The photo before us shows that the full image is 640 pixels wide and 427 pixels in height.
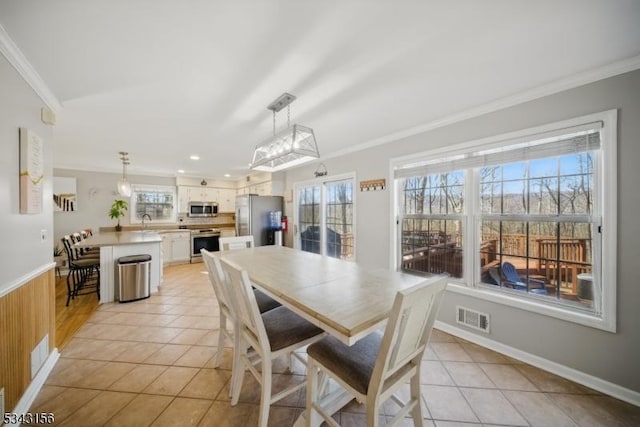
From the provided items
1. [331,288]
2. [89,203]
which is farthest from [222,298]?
[89,203]

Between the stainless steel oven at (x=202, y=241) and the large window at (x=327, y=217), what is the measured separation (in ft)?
8.87


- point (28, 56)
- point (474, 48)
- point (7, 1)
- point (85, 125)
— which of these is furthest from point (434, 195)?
point (85, 125)

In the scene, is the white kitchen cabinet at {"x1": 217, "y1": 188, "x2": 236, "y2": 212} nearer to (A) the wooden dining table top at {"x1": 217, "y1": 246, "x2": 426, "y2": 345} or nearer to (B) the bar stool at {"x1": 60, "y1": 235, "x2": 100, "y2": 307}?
(B) the bar stool at {"x1": 60, "y1": 235, "x2": 100, "y2": 307}

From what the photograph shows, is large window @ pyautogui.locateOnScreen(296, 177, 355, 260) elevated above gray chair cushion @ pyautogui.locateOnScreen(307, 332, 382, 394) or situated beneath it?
elevated above

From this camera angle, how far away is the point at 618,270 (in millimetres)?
1632

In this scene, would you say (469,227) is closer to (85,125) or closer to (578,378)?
(578,378)

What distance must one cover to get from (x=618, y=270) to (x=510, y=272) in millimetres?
676

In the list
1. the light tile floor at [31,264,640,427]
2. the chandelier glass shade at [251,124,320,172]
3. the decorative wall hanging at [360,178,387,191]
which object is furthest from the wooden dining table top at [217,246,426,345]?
the decorative wall hanging at [360,178,387,191]

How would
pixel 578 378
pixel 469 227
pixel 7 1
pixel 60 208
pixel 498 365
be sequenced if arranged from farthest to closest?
pixel 60 208, pixel 469 227, pixel 498 365, pixel 578 378, pixel 7 1

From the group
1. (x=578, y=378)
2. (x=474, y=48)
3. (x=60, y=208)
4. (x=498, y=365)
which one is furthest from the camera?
(x=60, y=208)

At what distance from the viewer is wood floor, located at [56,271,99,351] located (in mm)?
2416

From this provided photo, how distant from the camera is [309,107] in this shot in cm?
221

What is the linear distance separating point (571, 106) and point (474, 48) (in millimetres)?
1075

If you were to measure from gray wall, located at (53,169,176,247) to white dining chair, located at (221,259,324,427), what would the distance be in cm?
575
